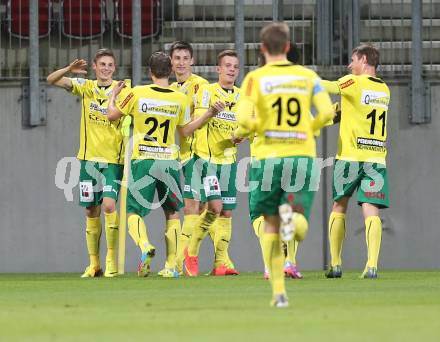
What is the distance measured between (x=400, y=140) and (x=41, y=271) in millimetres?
4333

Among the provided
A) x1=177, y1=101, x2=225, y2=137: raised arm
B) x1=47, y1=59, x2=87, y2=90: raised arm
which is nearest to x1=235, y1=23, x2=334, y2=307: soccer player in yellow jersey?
x1=177, y1=101, x2=225, y2=137: raised arm

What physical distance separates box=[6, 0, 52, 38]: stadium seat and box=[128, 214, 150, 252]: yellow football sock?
4.14 meters

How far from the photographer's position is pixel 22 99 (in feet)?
52.2

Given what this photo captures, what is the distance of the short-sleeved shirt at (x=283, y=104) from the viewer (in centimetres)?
898

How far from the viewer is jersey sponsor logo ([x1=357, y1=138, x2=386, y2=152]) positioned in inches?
500

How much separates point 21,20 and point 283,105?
7934 mm

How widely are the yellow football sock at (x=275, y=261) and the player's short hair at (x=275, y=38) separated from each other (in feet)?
3.88

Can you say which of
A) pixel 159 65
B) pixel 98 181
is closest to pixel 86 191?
pixel 98 181

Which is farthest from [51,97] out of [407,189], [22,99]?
[407,189]

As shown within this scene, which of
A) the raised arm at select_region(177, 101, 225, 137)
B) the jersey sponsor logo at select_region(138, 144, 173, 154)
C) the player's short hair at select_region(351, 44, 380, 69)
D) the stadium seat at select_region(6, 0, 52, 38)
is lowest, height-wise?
the jersey sponsor logo at select_region(138, 144, 173, 154)

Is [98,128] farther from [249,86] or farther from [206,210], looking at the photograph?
[249,86]

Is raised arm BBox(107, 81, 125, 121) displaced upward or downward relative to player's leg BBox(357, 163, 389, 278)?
upward

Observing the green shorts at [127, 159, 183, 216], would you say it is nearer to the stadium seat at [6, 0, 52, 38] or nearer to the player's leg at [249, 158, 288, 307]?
the player's leg at [249, 158, 288, 307]

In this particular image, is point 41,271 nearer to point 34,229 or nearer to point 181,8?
point 34,229
